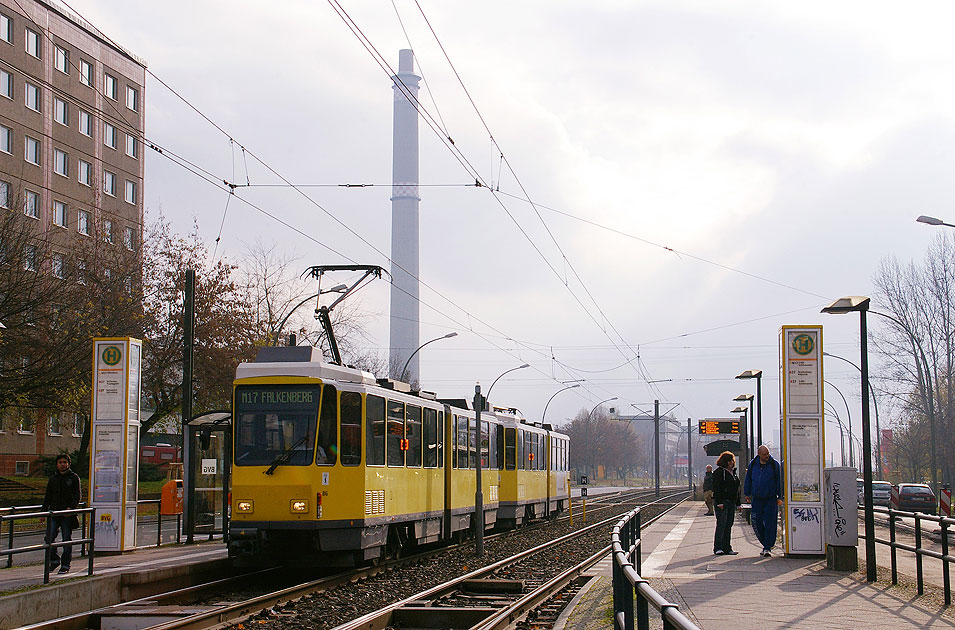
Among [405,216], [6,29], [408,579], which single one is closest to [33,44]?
[6,29]

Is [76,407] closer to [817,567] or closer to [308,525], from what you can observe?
[308,525]

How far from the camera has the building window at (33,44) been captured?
179ft

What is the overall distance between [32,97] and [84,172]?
5.61m

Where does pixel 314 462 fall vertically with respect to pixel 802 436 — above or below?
below

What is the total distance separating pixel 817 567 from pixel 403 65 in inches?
7441

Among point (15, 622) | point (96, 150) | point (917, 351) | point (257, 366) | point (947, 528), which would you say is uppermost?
point (96, 150)

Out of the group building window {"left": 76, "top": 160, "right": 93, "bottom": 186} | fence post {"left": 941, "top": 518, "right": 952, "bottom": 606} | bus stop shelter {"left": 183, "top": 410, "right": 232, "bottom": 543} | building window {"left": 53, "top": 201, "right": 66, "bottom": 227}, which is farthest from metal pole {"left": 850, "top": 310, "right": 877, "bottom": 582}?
building window {"left": 76, "top": 160, "right": 93, "bottom": 186}

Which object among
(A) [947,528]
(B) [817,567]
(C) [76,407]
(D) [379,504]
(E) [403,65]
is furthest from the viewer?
(E) [403,65]

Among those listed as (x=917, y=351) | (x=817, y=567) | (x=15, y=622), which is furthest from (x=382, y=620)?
(x=917, y=351)

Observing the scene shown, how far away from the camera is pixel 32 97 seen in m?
55.1

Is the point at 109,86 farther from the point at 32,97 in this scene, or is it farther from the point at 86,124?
the point at 32,97

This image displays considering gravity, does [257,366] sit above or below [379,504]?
above

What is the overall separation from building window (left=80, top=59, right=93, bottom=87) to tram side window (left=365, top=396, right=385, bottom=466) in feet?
158

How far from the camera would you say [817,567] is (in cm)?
1576
